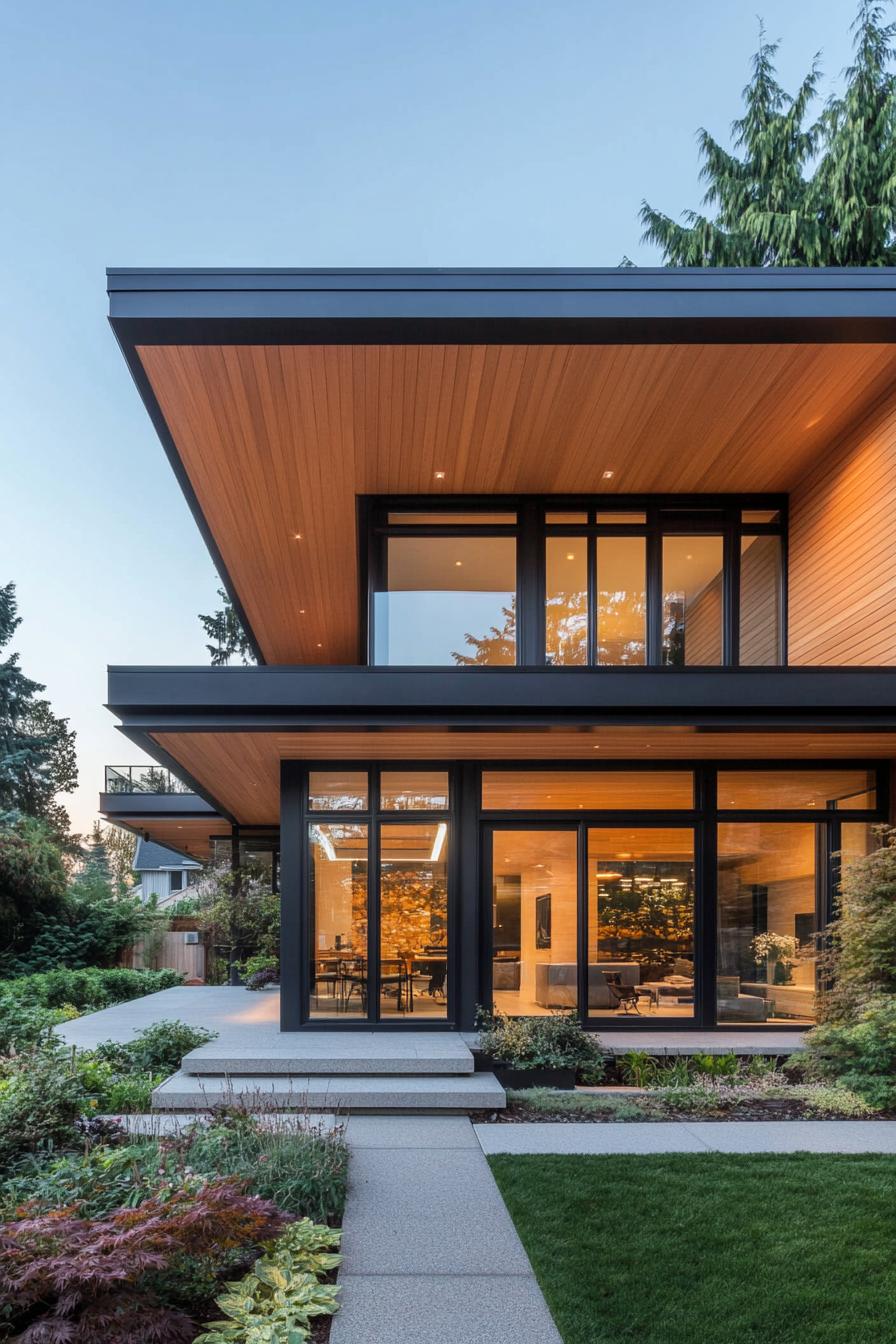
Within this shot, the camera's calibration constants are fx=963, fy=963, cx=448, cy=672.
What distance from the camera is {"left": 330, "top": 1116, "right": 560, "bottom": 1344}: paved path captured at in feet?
13.1

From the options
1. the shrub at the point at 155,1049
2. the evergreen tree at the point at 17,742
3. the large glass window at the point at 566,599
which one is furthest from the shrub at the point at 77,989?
the evergreen tree at the point at 17,742

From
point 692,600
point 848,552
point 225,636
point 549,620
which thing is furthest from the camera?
point 225,636

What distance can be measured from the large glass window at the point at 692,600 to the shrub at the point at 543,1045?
421 centimetres

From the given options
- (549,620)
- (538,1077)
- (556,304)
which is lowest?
(538,1077)

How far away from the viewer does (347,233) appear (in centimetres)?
4012

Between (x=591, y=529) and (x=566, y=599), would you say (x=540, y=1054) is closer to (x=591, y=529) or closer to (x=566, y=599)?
(x=566, y=599)

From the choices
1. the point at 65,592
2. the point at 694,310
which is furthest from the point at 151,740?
the point at 65,592

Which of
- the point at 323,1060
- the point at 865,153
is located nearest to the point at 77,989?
the point at 323,1060

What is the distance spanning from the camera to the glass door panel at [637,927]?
1015 centimetres

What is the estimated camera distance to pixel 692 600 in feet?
36.2

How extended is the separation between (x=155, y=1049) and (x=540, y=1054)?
3567mm

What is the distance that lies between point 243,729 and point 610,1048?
15.0 feet

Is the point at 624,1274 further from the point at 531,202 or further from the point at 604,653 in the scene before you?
the point at 531,202

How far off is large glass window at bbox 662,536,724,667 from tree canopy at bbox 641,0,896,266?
569 inches
